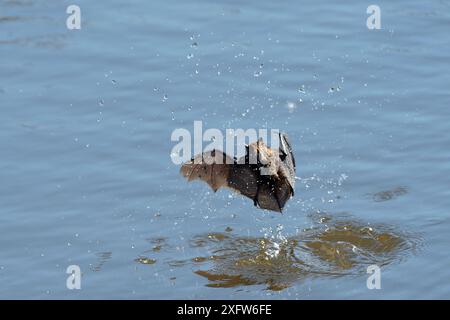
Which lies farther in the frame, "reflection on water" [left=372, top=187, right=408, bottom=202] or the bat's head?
"reflection on water" [left=372, top=187, right=408, bottom=202]

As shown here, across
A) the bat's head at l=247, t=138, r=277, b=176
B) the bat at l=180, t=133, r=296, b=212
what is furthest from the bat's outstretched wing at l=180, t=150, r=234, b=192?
the bat's head at l=247, t=138, r=277, b=176

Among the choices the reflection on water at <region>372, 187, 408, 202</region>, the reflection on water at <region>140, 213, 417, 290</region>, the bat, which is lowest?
the reflection on water at <region>140, 213, 417, 290</region>

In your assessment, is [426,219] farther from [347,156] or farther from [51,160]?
[51,160]

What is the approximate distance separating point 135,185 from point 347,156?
1.87 metres

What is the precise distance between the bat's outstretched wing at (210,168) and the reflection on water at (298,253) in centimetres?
47

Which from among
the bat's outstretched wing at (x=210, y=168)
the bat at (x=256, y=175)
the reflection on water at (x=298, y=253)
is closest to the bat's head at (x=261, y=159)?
the bat at (x=256, y=175)

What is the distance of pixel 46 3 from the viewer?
14.3 meters

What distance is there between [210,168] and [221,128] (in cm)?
172

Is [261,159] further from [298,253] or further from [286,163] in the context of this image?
[298,253]

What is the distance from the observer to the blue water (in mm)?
9766

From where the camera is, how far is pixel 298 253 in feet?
33.1

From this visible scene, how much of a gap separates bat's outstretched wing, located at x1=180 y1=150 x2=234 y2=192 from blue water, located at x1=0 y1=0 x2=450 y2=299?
465mm

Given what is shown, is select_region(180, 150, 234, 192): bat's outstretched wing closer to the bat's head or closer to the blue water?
the bat's head
